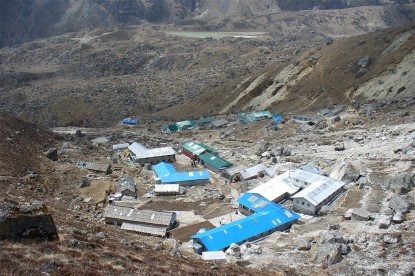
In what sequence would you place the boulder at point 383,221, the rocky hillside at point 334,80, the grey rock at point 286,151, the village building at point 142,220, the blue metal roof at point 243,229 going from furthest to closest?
the rocky hillside at point 334,80 < the grey rock at point 286,151 < the village building at point 142,220 < the blue metal roof at point 243,229 < the boulder at point 383,221

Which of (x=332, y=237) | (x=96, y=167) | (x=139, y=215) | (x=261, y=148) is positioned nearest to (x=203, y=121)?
(x=261, y=148)

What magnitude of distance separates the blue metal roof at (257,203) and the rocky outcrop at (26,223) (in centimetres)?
1808

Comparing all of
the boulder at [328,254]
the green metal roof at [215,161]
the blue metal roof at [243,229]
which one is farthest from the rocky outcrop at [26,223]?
the green metal roof at [215,161]

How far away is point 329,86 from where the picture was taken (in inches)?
2685

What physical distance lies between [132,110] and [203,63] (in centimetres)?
3391

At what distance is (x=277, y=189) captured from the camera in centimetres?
3819

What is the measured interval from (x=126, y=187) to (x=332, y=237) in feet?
65.0

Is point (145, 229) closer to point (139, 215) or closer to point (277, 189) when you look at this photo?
point (139, 215)

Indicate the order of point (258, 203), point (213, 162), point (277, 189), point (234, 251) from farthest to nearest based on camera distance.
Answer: point (213, 162) → point (277, 189) → point (258, 203) → point (234, 251)

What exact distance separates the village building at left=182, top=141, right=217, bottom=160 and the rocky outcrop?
104ft

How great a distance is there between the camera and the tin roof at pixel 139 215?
3272 cm

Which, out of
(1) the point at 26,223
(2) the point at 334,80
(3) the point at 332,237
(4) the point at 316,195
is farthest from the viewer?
(2) the point at 334,80

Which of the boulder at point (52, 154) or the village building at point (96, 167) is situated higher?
the boulder at point (52, 154)

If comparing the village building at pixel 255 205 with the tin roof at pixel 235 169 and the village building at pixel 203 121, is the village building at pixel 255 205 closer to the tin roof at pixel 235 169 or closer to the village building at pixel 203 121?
the tin roof at pixel 235 169
